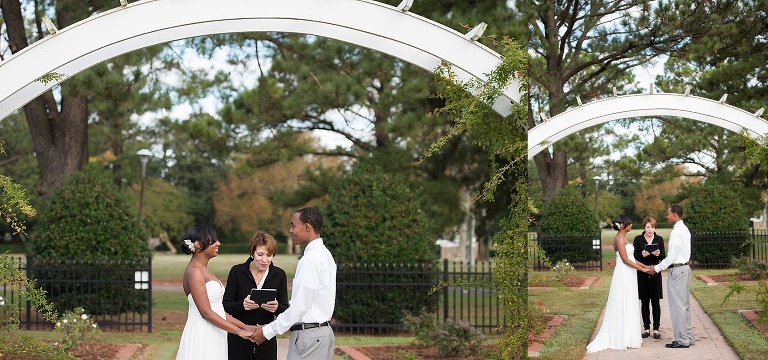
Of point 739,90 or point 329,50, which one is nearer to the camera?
point 739,90

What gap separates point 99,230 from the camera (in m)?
10.6

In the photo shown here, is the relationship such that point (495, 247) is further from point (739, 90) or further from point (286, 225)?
point (286, 225)

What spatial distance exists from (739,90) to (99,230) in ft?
27.1

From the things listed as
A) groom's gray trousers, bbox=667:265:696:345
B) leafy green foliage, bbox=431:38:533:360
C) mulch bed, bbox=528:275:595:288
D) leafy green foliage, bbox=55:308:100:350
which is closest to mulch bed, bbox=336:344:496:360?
leafy green foliage, bbox=431:38:533:360

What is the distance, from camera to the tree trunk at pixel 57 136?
11766 mm

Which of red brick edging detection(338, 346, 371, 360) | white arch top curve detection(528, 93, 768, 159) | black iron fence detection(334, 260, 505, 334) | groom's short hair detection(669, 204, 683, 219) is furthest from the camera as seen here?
black iron fence detection(334, 260, 505, 334)

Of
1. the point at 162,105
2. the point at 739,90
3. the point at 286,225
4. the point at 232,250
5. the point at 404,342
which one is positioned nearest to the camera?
the point at 739,90

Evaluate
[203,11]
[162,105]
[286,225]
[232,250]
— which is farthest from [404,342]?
[232,250]

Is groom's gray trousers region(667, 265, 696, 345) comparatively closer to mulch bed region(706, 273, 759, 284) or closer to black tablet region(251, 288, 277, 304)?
mulch bed region(706, 273, 759, 284)

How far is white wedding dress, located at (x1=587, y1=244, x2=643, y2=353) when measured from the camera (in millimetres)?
4570

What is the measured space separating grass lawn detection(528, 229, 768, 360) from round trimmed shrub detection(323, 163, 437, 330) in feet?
15.9

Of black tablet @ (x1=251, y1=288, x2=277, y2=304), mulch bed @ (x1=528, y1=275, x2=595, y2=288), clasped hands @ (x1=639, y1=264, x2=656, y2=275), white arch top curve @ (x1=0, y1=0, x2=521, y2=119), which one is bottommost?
black tablet @ (x1=251, y1=288, x2=277, y2=304)

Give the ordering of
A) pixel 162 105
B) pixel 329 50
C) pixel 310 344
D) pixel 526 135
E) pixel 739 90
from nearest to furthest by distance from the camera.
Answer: pixel 310 344 < pixel 739 90 < pixel 526 135 < pixel 329 50 < pixel 162 105

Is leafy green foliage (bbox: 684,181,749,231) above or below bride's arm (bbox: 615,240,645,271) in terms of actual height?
above
